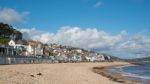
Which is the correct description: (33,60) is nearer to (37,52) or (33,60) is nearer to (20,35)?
(37,52)

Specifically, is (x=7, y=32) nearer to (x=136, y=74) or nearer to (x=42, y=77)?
(x=136, y=74)

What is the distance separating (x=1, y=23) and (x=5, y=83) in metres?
110

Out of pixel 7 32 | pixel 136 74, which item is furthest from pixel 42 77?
pixel 7 32

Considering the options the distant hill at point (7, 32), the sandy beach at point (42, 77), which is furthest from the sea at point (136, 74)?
the distant hill at point (7, 32)

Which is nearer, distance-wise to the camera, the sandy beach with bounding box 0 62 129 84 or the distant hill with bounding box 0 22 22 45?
the sandy beach with bounding box 0 62 129 84

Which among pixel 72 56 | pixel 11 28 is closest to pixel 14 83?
pixel 11 28

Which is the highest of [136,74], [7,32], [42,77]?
[7,32]

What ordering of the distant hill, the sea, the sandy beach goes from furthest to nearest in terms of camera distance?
the distant hill
the sea
the sandy beach

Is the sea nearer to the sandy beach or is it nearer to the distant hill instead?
the sandy beach

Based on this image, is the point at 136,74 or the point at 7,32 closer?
the point at 136,74

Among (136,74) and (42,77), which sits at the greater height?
(42,77)

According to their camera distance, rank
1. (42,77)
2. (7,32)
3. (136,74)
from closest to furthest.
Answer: (42,77)
(136,74)
(7,32)

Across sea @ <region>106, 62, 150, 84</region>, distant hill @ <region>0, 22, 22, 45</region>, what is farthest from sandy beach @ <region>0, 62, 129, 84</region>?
distant hill @ <region>0, 22, 22, 45</region>

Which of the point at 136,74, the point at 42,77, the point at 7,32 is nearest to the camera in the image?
the point at 42,77
